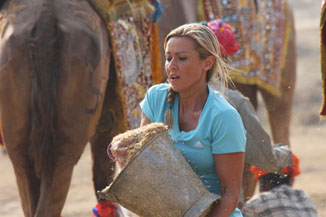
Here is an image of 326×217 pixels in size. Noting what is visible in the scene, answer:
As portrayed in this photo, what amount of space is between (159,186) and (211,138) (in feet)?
1.00

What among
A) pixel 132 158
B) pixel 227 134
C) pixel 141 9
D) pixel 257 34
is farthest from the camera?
pixel 257 34

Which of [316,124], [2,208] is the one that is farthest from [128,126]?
[316,124]

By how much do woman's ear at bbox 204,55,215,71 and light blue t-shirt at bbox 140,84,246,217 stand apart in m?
0.10

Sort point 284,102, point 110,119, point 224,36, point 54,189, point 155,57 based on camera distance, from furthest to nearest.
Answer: point 284,102 < point 155,57 < point 110,119 < point 224,36 < point 54,189

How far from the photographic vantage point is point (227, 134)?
271 centimetres

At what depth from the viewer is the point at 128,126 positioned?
14.8 ft

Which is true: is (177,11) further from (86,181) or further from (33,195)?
(86,181)

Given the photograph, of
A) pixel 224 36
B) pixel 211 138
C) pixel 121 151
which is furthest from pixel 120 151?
pixel 224 36

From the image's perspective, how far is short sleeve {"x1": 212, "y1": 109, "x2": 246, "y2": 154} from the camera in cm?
271

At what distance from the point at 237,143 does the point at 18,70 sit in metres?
1.51

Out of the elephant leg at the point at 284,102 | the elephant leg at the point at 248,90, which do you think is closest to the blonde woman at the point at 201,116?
the elephant leg at the point at 248,90

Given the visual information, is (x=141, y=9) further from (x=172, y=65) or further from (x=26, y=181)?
(x=172, y=65)

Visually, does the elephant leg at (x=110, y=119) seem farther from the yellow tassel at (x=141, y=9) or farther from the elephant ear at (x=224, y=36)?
the elephant ear at (x=224, y=36)

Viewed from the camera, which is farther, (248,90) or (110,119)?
(248,90)
